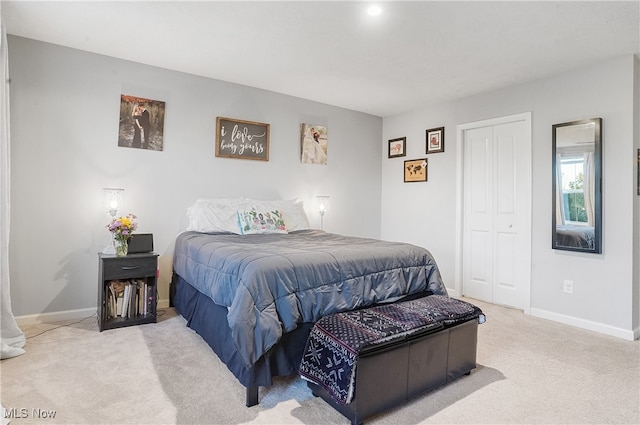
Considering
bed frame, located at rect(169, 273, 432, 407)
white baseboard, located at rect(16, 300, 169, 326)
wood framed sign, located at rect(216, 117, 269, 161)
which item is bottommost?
white baseboard, located at rect(16, 300, 169, 326)

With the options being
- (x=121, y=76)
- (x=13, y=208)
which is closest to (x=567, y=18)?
(x=121, y=76)

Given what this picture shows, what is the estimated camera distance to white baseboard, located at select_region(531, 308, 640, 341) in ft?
10.0

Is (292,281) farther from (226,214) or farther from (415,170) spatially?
(415,170)

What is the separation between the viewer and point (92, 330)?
295cm

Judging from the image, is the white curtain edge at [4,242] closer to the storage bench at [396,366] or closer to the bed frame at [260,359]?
the bed frame at [260,359]

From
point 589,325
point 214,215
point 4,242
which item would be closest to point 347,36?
point 214,215

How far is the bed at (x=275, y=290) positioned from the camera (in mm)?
1874

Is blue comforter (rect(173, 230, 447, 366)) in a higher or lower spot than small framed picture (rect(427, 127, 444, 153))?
lower

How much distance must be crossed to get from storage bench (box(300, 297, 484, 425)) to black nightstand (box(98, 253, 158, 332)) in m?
1.83

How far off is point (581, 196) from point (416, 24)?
2.19m

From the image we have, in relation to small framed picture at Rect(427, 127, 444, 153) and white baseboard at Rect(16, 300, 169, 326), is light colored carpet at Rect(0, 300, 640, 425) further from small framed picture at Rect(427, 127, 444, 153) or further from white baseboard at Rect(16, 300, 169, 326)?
small framed picture at Rect(427, 127, 444, 153)

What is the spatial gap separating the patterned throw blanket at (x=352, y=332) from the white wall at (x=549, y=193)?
1.81 m

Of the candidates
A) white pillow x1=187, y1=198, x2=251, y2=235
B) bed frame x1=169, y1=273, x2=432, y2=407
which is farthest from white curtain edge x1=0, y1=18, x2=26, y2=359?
white pillow x1=187, y1=198, x2=251, y2=235

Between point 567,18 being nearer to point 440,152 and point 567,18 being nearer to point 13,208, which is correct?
point 440,152
